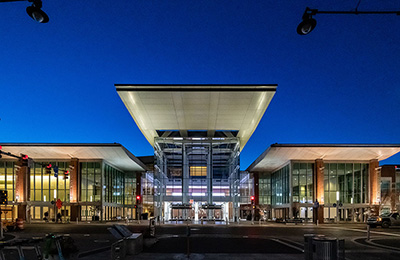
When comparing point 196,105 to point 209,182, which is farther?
point 209,182

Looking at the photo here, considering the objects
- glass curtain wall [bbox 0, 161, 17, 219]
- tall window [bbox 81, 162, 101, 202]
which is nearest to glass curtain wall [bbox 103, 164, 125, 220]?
tall window [bbox 81, 162, 101, 202]

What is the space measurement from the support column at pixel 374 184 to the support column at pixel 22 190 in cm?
4267

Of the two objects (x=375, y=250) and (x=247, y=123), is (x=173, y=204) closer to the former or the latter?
(x=247, y=123)

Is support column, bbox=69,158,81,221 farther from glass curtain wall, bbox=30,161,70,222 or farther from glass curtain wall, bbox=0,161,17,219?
glass curtain wall, bbox=0,161,17,219

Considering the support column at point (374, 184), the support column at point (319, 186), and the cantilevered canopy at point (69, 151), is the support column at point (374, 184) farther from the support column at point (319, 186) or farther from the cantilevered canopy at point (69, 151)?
the cantilevered canopy at point (69, 151)

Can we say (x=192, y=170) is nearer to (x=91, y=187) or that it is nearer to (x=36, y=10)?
(x=91, y=187)

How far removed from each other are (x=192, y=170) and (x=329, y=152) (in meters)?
18.0

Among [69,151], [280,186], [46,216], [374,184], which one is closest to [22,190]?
[46,216]

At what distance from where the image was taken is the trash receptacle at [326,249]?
9.66 metres

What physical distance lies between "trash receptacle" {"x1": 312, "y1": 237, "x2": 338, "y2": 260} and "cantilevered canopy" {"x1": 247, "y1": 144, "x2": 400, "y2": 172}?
33.6 m

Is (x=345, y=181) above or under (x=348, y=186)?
above

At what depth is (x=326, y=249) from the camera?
31.7ft

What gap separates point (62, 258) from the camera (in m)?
8.91

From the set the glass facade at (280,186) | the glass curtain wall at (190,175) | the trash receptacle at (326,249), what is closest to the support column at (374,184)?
the glass facade at (280,186)
